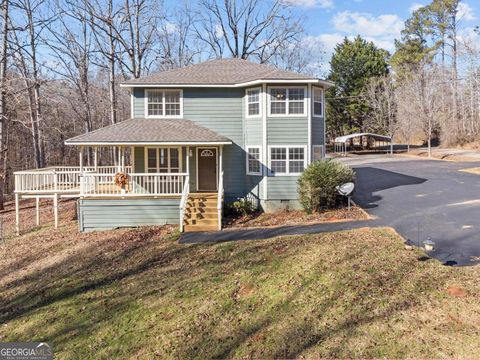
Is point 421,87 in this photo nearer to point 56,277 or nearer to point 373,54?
point 373,54

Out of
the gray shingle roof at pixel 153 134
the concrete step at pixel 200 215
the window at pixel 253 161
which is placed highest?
the gray shingle roof at pixel 153 134

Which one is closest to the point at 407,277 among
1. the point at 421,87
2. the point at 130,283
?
the point at 130,283

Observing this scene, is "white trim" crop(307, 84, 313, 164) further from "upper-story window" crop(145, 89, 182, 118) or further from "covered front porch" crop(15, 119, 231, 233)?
"upper-story window" crop(145, 89, 182, 118)

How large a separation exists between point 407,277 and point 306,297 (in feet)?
7.20

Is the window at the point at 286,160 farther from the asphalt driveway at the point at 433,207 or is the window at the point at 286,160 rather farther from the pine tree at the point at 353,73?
the pine tree at the point at 353,73

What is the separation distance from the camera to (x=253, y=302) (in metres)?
7.36

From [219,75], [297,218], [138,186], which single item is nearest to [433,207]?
[297,218]

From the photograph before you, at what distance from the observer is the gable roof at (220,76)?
1529cm

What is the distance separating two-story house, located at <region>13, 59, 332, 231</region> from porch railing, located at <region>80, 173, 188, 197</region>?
0.04 m

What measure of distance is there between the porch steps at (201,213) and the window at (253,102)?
4023 millimetres

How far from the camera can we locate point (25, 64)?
25.1 metres

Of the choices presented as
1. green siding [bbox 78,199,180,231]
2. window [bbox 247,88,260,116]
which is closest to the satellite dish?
window [bbox 247,88,260,116]

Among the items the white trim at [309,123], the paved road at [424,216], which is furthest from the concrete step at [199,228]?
the white trim at [309,123]

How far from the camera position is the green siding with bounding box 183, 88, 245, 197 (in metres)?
16.2
